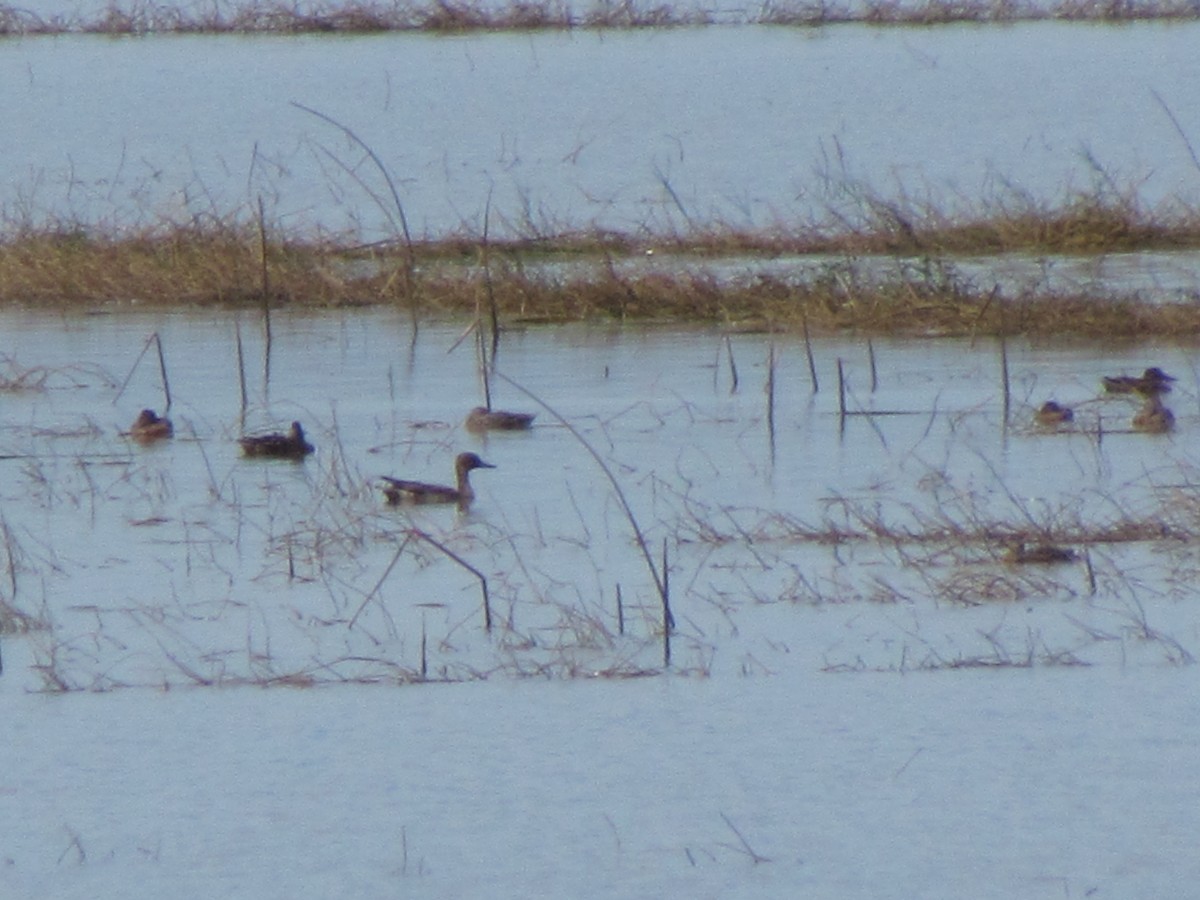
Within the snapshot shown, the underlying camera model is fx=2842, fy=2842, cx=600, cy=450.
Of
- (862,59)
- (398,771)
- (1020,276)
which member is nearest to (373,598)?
(398,771)

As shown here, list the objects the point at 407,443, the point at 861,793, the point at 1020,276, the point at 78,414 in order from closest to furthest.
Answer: the point at 861,793, the point at 407,443, the point at 78,414, the point at 1020,276

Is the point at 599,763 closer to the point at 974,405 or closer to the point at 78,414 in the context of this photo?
the point at 974,405

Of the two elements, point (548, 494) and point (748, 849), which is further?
point (548, 494)

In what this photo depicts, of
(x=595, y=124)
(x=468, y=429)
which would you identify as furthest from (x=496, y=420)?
(x=595, y=124)

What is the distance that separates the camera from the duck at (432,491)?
37.9 ft

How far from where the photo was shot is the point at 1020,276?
18844mm

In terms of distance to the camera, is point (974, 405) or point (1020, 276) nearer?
point (974, 405)

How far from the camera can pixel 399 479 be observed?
12.4m

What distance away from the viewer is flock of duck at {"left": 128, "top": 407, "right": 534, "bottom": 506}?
11594 millimetres

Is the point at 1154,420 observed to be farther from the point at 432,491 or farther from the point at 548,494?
the point at 432,491

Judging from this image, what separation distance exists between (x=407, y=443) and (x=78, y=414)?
7.09 ft

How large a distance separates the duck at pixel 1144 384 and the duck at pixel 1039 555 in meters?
3.94

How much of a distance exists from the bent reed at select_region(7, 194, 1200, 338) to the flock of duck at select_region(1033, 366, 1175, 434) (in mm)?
1627

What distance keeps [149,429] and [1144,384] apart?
4.70 meters
